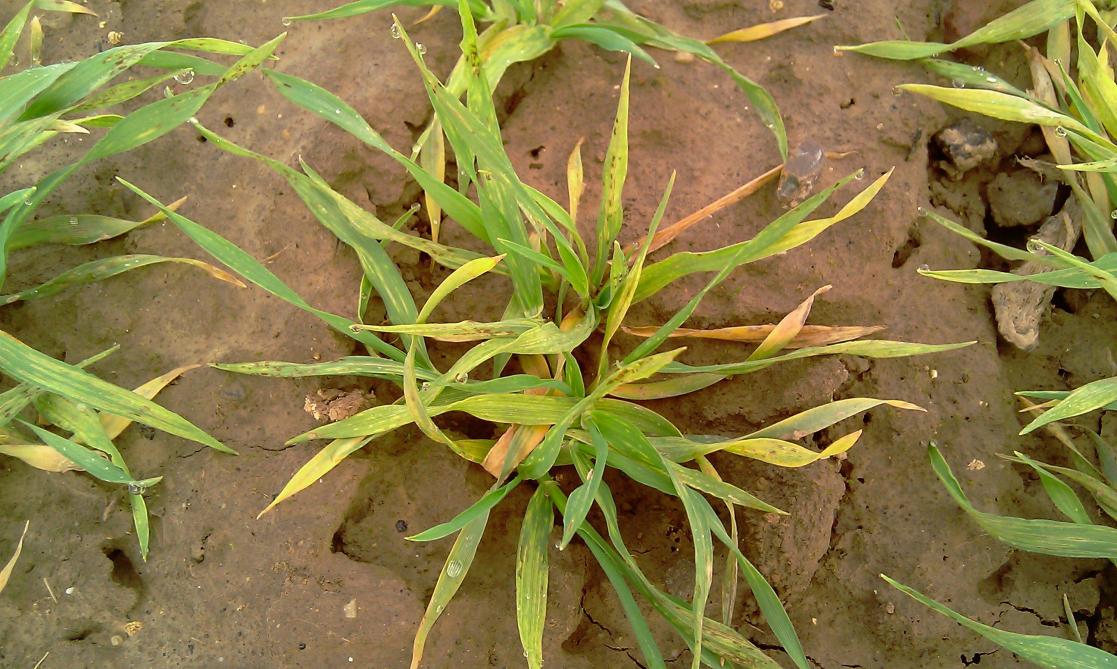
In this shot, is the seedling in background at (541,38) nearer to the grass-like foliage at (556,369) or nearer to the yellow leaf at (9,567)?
the grass-like foliage at (556,369)

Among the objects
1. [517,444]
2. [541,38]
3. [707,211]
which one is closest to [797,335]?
[707,211]

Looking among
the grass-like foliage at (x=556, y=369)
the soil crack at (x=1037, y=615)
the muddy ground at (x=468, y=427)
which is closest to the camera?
the grass-like foliage at (x=556, y=369)

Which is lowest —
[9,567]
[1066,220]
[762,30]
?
[9,567]

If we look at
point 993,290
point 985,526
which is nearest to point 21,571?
point 985,526

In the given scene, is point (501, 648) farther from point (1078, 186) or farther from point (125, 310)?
point (1078, 186)

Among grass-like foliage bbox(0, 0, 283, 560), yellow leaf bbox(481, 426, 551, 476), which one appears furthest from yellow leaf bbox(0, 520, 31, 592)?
yellow leaf bbox(481, 426, 551, 476)

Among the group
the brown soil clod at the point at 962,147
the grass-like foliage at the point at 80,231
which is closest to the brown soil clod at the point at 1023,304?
the brown soil clod at the point at 962,147

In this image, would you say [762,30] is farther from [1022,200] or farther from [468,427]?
[468,427]

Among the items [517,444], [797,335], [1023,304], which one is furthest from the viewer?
[1023,304]
